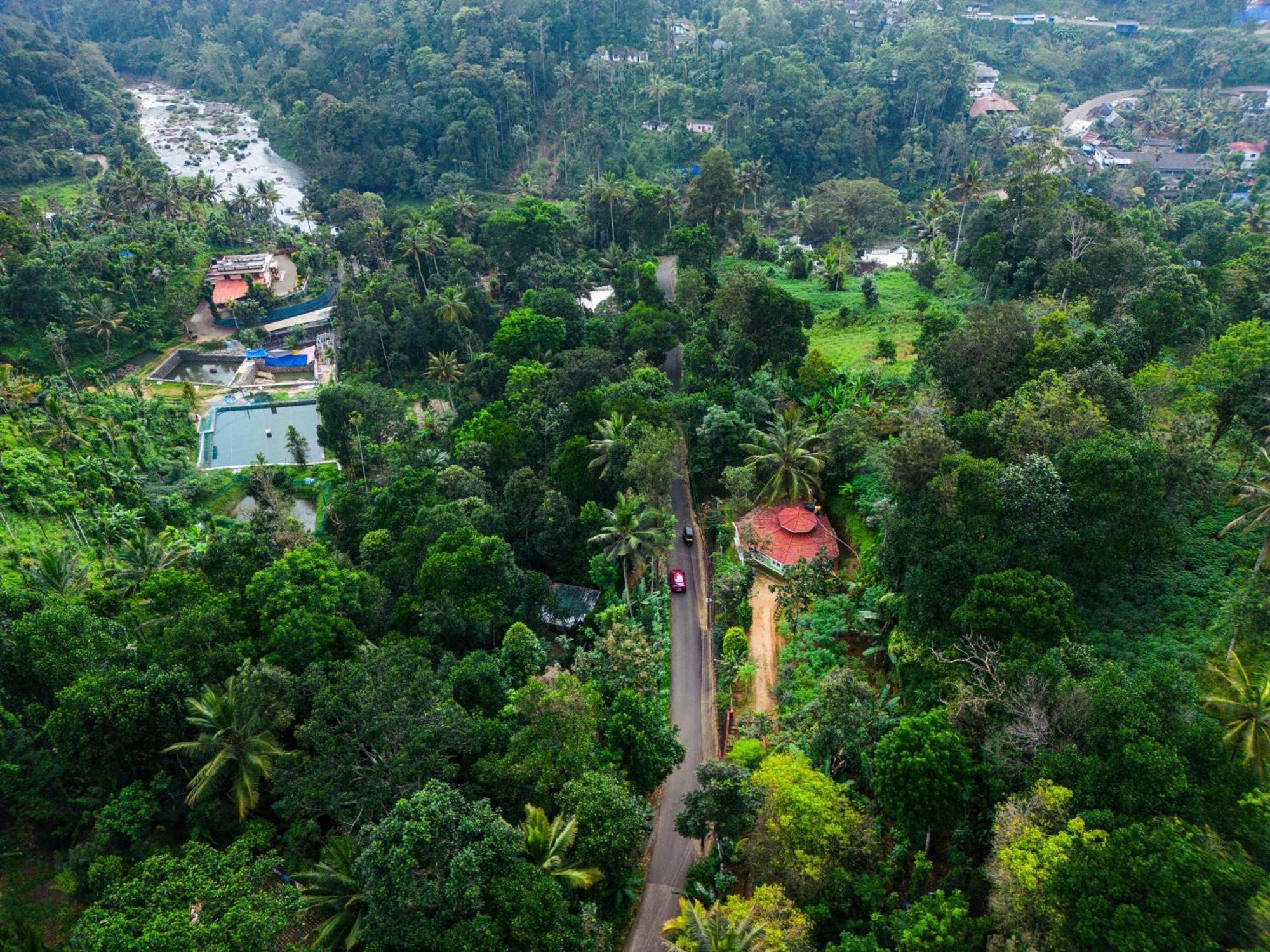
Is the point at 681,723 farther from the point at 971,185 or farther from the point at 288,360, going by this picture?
the point at 288,360

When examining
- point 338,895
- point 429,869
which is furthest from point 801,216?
point 338,895

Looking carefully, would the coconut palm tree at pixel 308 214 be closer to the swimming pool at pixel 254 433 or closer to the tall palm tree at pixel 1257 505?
the swimming pool at pixel 254 433

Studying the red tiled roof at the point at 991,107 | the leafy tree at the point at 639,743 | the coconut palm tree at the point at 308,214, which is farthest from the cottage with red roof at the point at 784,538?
the red tiled roof at the point at 991,107

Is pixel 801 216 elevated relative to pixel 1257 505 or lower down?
lower down

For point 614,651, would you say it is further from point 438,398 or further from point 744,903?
point 438,398

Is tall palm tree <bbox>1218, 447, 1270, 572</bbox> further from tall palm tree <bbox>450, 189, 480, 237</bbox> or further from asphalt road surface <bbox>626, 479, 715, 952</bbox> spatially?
tall palm tree <bbox>450, 189, 480, 237</bbox>
